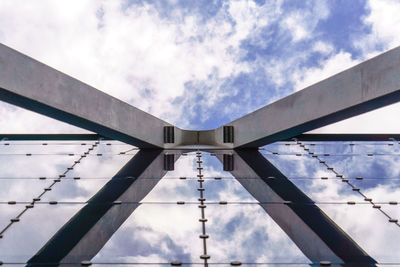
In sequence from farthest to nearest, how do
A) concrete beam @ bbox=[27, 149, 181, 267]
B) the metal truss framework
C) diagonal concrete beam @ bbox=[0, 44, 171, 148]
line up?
diagonal concrete beam @ bbox=[0, 44, 171, 148], the metal truss framework, concrete beam @ bbox=[27, 149, 181, 267]

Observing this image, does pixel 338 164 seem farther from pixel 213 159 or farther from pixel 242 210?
pixel 242 210

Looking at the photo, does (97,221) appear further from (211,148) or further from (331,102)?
(211,148)

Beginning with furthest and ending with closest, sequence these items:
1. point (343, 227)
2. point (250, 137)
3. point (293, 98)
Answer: point (250, 137) → point (293, 98) → point (343, 227)

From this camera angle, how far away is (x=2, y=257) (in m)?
3.77

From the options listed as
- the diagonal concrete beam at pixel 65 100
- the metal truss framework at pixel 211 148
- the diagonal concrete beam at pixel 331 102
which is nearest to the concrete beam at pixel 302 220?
the metal truss framework at pixel 211 148

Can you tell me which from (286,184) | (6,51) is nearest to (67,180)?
(6,51)

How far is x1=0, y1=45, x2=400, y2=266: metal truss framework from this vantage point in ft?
13.8

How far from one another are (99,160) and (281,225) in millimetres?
4929

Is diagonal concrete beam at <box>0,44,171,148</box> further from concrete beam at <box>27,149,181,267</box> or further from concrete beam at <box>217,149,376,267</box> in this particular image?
concrete beam at <box>217,149,376,267</box>

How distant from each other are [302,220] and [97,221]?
2551 mm

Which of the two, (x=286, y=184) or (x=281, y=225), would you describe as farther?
(x=286, y=184)

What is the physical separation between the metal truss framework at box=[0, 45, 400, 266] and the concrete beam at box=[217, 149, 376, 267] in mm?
11

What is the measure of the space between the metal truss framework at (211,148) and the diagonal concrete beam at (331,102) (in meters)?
0.01

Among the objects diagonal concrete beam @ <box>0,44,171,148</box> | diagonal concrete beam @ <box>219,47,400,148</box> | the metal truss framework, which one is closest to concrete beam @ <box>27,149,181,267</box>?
the metal truss framework
